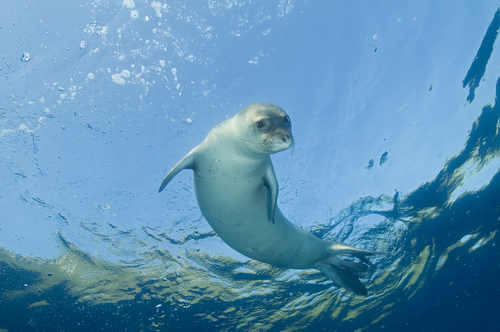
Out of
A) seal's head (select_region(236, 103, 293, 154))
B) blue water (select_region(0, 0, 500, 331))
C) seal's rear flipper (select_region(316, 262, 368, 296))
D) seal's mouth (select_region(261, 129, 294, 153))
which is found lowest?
seal's rear flipper (select_region(316, 262, 368, 296))

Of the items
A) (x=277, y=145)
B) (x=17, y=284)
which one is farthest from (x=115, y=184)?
(x=17, y=284)

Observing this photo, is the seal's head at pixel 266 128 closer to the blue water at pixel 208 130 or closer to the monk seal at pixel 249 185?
the monk seal at pixel 249 185

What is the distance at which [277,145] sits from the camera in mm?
2598

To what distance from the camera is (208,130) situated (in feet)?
22.4

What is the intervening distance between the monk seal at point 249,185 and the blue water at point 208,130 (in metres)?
3.02

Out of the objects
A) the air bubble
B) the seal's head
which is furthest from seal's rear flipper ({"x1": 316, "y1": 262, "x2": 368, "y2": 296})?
the air bubble

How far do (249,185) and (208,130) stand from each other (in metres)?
3.53

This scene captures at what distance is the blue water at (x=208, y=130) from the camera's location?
5547 millimetres

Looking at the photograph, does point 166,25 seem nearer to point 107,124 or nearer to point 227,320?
point 107,124

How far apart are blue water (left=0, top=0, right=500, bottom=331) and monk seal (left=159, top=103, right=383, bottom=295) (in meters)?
3.02

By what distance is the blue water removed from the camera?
5547 millimetres

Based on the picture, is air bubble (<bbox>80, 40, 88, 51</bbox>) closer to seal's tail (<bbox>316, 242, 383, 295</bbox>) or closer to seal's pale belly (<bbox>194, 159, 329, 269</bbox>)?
seal's pale belly (<bbox>194, 159, 329, 269</bbox>)

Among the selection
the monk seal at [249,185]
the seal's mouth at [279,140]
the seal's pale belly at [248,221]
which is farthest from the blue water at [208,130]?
the seal's mouth at [279,140]

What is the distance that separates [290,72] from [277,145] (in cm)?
427
